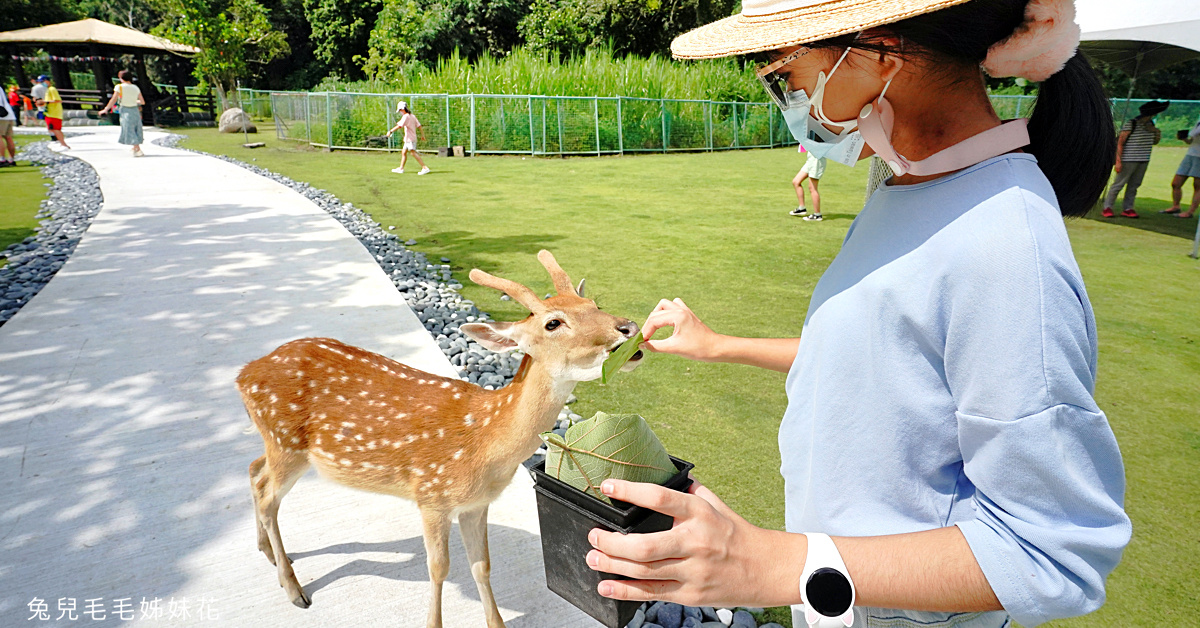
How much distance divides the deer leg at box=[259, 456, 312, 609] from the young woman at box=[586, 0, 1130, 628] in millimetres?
1996

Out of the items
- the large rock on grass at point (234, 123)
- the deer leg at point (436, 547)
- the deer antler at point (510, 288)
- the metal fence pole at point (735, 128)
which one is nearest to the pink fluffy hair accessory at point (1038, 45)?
the deer antler at point (510, 288)

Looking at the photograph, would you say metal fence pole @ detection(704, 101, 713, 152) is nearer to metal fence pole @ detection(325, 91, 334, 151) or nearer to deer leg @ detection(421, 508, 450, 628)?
metal fence pole @ detection(325, 91, 334, 151)

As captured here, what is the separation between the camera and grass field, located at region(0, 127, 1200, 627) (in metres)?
3.36

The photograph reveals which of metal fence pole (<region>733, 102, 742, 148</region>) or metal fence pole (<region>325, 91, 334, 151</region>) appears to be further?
metal fence pole (<region>733, 102, 742, 148</region>)

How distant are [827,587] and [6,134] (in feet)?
60.1

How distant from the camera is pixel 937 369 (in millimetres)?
1024

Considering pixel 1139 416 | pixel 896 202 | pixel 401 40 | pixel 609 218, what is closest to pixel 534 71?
pixel 401 40

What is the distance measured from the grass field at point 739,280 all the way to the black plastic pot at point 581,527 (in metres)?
1.57

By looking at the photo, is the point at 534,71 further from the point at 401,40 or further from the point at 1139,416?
the point at 1139,416

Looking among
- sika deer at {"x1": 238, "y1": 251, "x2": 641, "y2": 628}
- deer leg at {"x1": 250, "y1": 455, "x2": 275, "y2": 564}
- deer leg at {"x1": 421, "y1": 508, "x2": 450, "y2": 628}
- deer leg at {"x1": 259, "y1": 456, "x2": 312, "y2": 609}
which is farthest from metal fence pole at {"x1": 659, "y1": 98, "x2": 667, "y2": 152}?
deer leg at {"x1": 421, "y1": 508, "x2": 450, "y2": 628}

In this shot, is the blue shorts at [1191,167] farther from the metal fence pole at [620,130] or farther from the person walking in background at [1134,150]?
the metal fence pole at [620,130]

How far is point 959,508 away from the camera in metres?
1.07

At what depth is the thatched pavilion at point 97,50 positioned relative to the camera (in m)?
25.3

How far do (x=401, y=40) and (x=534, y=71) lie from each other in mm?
7887
